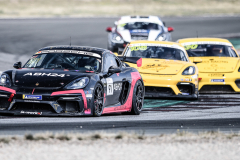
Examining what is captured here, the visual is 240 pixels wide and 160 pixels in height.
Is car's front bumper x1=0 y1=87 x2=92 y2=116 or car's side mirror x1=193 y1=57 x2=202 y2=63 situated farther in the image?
car's side mirror x1=193 y1=57 x2=202 y2=63

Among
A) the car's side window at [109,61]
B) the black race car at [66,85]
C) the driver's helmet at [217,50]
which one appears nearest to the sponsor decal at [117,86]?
the black race car at [66,85]

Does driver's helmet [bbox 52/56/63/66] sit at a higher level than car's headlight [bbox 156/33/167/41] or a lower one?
higher

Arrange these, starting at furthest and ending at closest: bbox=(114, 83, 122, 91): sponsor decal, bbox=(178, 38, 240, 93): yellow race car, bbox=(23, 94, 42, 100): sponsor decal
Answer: bbox=(178, 38, 240, 93): yellow race car < bbox=(114, 83, 122, 91): sponsor decal < bbox=(23, 94, 42, 100): sponsor decal

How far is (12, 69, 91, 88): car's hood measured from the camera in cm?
841

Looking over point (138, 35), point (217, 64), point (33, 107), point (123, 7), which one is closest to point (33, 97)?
point (33, 107)

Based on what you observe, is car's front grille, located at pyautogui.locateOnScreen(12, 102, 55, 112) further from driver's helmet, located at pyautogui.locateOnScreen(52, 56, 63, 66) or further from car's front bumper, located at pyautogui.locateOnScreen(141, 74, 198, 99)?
car's front bumper, located at pyautogui.locateOnScreen(141, 74, 198, 99)

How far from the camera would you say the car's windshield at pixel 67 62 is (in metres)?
9.23

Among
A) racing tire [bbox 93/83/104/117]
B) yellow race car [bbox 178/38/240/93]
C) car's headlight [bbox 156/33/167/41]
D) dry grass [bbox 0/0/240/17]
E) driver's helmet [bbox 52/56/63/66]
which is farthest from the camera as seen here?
dry grass [bbox 0/0/240/17]

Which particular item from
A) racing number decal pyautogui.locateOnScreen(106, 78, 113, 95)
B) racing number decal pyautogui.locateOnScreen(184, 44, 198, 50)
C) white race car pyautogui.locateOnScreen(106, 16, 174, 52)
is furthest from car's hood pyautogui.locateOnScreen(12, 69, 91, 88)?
white race car pyautogui.locateOnScreen(106, 16, 174, 52)

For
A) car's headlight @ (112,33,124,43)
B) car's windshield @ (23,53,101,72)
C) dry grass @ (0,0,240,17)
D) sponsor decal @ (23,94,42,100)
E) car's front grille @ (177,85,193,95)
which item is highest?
car's windshield @ (23,53,101,72)

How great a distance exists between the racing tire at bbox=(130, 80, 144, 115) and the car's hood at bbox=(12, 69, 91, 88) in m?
1.69

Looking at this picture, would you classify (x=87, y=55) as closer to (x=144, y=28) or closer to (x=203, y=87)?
(x=203, y=87)

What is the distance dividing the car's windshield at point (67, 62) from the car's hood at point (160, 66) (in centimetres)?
305

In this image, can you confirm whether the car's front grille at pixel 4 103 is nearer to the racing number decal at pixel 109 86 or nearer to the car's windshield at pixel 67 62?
the car's windshield at pixel 67 62
